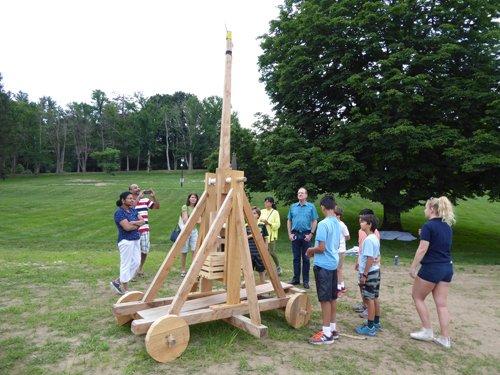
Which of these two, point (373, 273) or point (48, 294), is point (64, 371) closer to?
point (48, 294)

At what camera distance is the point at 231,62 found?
19.4ft

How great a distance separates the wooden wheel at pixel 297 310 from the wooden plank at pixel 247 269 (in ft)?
1.99

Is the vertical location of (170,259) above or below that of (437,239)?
below

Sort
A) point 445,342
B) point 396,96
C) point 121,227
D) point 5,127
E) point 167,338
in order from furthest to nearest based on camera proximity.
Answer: point 5,127 < point 396,96 < point 121,227 < point 445,342 < point 167,338

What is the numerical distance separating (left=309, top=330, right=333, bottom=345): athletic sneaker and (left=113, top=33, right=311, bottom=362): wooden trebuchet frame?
496 millimetres

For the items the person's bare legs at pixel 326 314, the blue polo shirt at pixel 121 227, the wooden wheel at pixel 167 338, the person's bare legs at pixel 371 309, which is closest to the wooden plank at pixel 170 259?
the wooden wheel at pixel 167 338

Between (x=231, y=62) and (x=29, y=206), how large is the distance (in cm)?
Answer: 2960

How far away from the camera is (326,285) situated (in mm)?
5387

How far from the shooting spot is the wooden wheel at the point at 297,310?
5.77m

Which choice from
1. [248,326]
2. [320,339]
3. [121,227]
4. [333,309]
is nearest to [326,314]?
[333,309]

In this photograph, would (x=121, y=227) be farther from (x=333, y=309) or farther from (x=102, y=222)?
(x=102, y=222)

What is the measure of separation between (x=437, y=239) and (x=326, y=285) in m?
1.64

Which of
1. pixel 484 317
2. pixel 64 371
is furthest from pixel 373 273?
pixel 64 371

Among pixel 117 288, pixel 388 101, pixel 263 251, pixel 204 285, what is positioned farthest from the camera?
pixel 388 101
